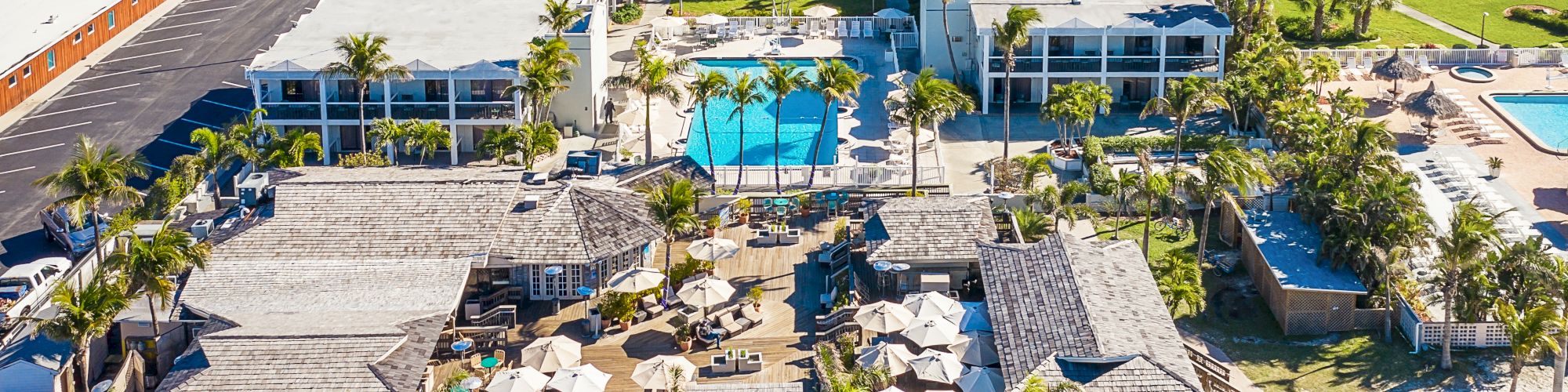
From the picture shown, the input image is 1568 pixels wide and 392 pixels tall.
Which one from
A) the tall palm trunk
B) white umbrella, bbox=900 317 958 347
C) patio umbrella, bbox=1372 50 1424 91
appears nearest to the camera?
white umbrella, bbox=900 317 958 347

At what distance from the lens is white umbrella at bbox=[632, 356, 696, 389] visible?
51000 millimetres

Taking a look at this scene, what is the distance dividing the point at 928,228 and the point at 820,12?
47.4 metres

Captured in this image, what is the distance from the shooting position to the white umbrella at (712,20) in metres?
101

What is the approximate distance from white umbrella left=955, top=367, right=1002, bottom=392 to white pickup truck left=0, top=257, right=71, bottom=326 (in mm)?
32519

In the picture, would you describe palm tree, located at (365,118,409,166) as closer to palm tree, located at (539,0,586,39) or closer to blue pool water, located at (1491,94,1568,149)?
palm tree, located at (539,0,586,39)

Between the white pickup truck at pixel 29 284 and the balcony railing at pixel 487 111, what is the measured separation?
18.0 metres

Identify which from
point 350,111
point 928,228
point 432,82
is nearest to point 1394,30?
point 928,228

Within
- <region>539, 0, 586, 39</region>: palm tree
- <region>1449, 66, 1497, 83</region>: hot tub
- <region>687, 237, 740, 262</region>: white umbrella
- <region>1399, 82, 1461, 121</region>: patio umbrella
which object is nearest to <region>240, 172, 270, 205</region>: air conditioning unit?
<region>687, 237, 740, 262</region>: white umbrella

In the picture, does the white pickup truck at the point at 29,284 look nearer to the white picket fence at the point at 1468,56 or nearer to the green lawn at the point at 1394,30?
the white picket fence at the point at 1468,56

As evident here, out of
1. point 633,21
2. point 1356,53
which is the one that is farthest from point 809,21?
point 1356,53

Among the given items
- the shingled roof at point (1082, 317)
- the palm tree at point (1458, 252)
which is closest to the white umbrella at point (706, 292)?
the shingled roof at point (1082, 317)

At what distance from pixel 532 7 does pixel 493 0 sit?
2.95m

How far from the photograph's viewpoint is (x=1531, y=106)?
281 ft

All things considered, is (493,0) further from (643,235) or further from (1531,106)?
(1531,106)
